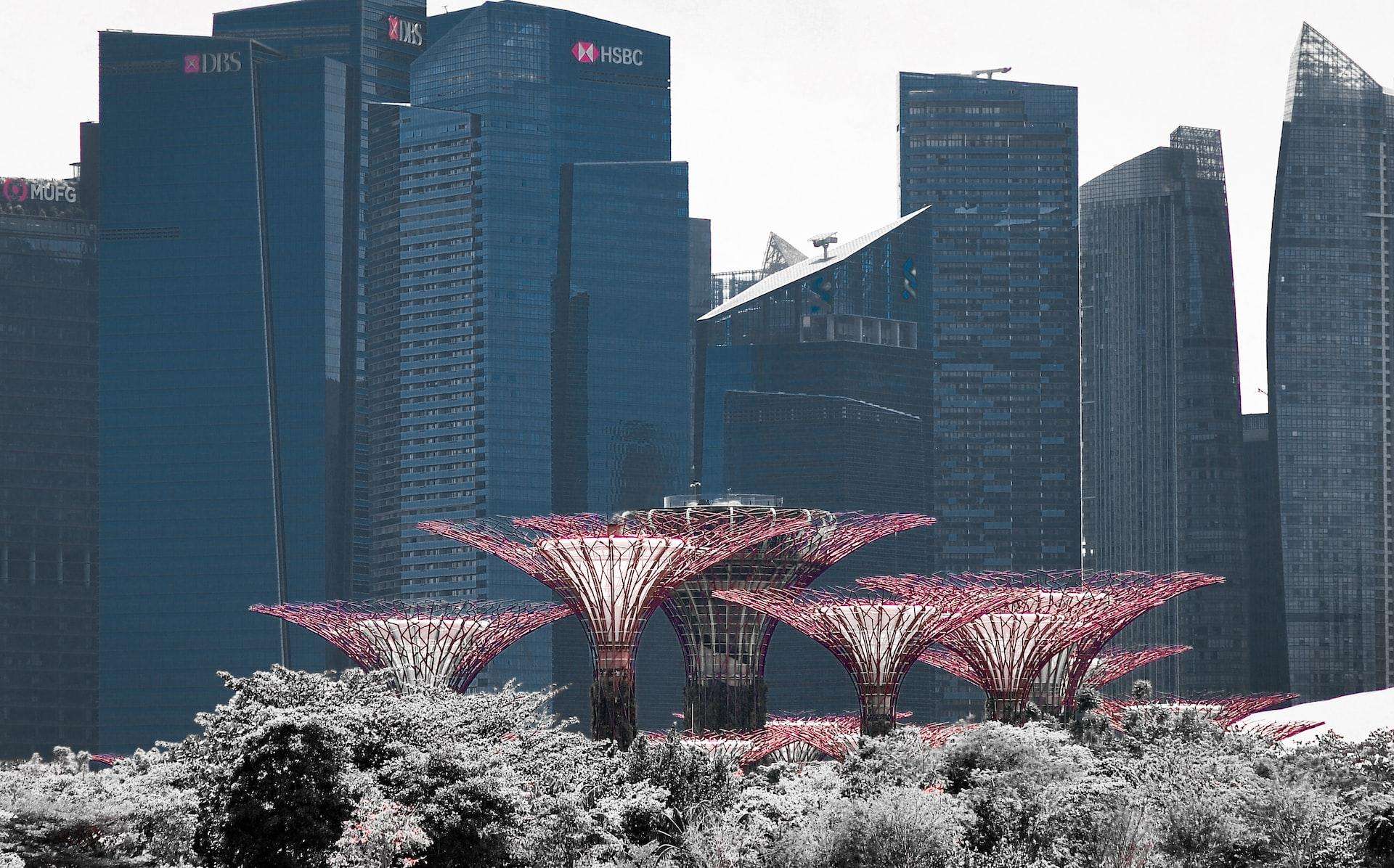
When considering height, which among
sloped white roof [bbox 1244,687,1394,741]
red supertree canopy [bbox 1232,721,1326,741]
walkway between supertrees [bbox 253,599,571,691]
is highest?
walkway between supertrees [bbox 253,599,571,691]

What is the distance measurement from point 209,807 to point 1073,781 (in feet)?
112

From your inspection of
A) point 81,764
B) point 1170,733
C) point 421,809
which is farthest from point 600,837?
point 81,764

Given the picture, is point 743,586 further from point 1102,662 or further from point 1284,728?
point 1284,728

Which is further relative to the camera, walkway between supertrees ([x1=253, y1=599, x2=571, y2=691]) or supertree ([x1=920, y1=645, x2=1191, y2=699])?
supertree ([x1=920, y1=645, x2=1191, y2=699])

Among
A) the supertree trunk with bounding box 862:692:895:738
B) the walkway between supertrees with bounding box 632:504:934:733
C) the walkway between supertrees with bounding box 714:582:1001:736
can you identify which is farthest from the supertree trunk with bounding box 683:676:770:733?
the supertree trunk with bounding box 862:692:895:738

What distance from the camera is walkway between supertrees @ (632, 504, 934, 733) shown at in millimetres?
121125

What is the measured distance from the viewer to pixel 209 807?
6506cm

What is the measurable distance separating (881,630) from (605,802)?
36.0 m

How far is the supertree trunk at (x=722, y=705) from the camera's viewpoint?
12100 cm

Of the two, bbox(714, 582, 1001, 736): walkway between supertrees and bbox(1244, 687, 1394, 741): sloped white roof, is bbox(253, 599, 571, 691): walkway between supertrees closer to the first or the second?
bbox(714, 582, 1001, 736): walkway between supertrees

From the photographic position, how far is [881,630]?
362 feet

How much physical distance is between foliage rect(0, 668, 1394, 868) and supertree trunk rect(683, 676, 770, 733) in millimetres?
28629

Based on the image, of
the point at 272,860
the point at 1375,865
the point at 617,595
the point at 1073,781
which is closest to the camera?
the point at 272,860

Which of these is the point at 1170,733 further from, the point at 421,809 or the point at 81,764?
the point at 81,764
